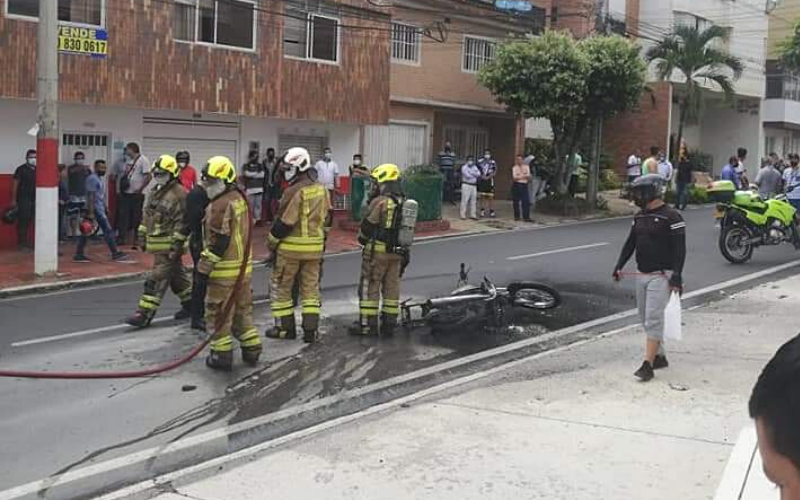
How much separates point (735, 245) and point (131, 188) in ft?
34.1

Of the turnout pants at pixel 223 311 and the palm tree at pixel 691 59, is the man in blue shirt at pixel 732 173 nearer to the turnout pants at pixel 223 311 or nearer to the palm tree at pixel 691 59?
the palm tree at pixel 691 59

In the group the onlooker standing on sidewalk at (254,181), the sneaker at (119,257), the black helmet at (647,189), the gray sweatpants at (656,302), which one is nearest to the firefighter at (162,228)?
the black helmet at (647,189)

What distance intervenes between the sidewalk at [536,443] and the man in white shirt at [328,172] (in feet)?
41.2

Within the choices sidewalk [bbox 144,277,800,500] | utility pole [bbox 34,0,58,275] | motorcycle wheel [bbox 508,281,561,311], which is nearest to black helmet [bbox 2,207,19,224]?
utility pole [bbox 34,0,58,275]

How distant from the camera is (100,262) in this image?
15.0 meters

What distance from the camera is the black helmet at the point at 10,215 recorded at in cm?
1551

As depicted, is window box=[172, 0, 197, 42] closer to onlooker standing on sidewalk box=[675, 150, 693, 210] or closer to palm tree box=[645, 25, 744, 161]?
onlooker standing on sidewalk box=[675, 150, 693, 210]

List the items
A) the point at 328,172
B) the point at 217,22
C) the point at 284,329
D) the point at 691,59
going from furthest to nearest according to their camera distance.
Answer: the point at 691,59, the point at 328,172, the point at 217,22, the point at 284,329

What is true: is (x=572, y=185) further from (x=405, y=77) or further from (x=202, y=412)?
(x=202, y=412)

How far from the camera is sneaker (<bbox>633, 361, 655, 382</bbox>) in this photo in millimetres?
7738

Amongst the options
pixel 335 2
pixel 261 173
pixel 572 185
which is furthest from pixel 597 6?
pixel 261 173

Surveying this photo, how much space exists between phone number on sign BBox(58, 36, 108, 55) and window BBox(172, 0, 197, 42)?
11.0 ft

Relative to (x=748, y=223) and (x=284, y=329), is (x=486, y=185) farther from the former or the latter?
(x=284, y=329)

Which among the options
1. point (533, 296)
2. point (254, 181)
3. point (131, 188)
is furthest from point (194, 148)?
point (533, 296)
